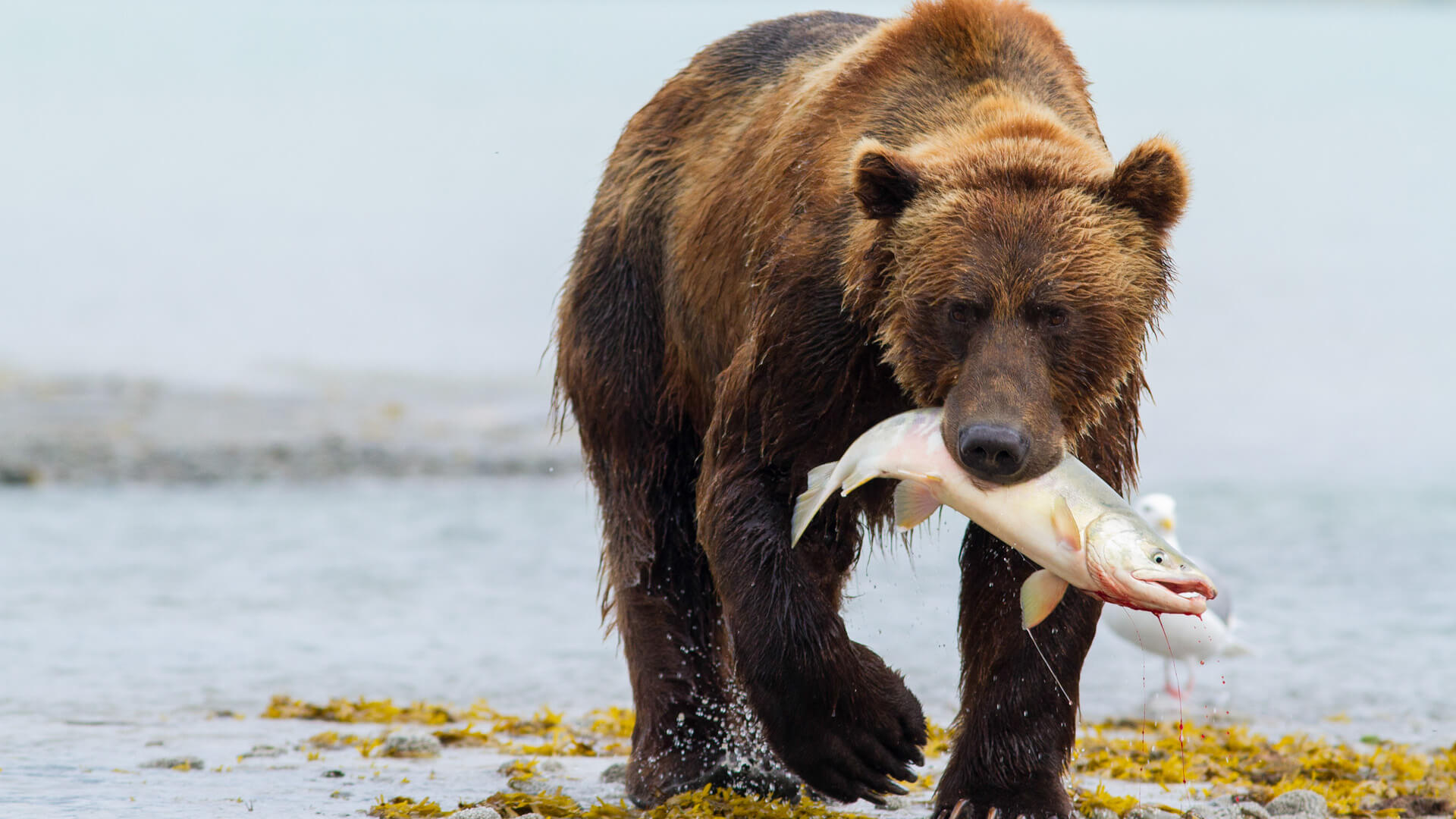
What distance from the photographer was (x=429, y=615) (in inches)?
344

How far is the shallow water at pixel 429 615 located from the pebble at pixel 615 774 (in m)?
0.42

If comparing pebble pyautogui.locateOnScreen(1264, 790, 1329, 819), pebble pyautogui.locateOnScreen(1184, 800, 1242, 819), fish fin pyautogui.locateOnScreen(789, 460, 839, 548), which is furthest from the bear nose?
pebble pyautogui.locateOnScreen(1264, 790, 1329, 819)

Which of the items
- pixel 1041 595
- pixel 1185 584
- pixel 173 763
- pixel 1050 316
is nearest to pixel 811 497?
pixel 1041 595

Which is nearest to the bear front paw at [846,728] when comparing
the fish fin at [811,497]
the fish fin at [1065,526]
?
the fish fin at [811,497]

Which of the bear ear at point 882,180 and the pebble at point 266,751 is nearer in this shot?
the bear ear at point 882,180

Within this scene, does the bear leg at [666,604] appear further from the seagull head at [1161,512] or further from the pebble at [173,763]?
the seagull head at [1161,512]

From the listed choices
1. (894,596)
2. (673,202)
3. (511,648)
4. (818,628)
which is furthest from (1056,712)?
(894,596)

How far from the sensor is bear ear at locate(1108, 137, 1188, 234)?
149 inches

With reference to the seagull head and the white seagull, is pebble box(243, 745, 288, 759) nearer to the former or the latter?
the white seagull

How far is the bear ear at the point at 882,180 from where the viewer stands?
3836mm

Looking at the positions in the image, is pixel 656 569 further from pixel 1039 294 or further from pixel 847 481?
pixel 1039 294

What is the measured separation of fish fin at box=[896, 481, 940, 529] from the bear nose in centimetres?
23

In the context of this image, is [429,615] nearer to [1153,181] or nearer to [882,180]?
[882,180]

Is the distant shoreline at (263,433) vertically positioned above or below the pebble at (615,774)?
below
